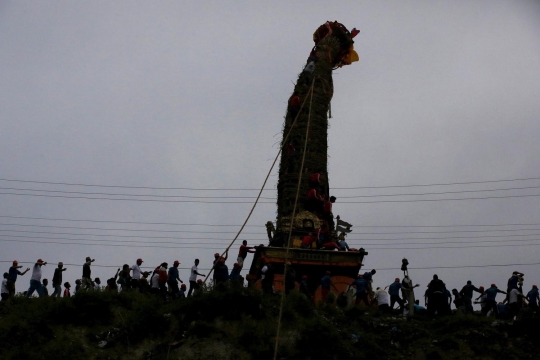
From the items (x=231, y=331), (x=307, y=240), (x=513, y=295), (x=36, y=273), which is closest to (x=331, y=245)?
(x=307, y=240)

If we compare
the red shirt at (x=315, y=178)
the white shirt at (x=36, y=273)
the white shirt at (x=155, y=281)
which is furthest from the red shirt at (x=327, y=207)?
→ the white shirt at (x=36, y=273)

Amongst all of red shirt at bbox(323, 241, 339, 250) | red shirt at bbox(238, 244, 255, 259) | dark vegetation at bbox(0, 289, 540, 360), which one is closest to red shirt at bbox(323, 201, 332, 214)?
red shirt at bbox(323, 241, 339, 250)

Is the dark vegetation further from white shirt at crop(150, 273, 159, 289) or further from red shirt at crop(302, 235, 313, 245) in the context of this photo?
red shirt at crop(302, 235, 313, 245)

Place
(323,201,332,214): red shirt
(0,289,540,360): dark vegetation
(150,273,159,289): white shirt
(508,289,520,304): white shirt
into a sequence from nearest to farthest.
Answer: (0,289,540,360): dark vegetation
(508,289,520,304): white shirt
(150,273,159,289): white shirt
(323,201,332,214): red shirt

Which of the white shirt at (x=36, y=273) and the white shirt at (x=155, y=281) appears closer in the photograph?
the white shirt at (x=155, y=281)

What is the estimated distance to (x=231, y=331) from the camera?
17.9m

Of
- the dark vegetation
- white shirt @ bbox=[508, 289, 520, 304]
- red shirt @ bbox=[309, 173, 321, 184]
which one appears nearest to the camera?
the dark vegetation

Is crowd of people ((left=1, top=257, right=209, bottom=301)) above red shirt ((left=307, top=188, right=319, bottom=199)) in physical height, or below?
below

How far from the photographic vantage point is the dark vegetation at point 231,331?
17.3 meters

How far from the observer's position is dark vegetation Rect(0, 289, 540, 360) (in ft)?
56.9

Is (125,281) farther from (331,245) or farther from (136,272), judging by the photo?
(331,245)

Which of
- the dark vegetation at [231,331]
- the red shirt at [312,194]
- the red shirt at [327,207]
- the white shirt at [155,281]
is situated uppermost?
the red shirt at [312,194]

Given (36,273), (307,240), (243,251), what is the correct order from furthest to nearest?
(307,240), (243,251), (36,273)

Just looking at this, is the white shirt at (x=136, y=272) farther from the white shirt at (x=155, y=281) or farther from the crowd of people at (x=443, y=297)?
the crowd of people at (x=443, y=297)
